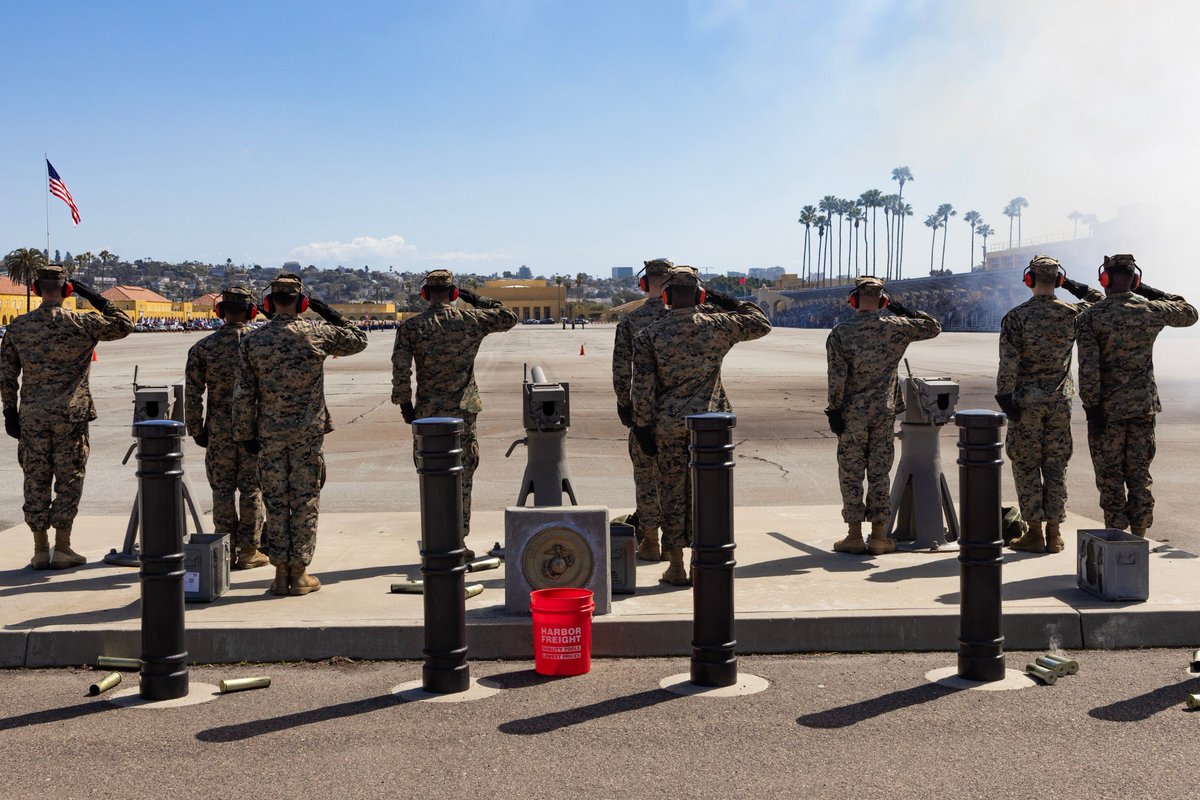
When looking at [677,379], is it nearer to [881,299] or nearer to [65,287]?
[881,299]

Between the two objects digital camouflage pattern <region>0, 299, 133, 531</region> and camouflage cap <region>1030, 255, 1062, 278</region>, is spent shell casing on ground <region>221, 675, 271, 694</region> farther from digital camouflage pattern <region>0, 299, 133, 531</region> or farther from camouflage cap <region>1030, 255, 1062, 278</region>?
camouflage cap <region>1030, 255, 1062, 278</region>

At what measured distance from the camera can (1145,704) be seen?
5059mm

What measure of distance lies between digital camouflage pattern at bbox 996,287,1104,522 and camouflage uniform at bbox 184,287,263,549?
5.18m

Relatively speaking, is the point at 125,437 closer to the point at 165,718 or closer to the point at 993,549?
the point at 165,718

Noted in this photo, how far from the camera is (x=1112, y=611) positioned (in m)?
6.20

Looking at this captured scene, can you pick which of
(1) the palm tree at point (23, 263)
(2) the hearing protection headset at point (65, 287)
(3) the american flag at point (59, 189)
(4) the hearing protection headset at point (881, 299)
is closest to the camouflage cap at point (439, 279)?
(2) the hearing protection headset at point (65, 287)

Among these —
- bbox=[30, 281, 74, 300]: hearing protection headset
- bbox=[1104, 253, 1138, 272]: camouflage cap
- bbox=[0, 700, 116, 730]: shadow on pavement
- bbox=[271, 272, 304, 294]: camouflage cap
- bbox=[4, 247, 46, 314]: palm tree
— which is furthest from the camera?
bbox=[4, 247, 46, 314]: palm tree

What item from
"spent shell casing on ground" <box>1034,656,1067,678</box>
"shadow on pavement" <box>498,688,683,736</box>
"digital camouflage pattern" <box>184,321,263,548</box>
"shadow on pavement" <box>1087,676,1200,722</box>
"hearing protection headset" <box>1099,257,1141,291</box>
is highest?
"hearing protection headset" <box>1099,257,1141,291</box>

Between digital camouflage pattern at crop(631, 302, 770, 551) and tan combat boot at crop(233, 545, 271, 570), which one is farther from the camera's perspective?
tan combat boot at crop(233, 545, 271, 570)

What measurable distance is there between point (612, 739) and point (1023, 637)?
2570 mm

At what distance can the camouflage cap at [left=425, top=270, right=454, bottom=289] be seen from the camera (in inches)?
318

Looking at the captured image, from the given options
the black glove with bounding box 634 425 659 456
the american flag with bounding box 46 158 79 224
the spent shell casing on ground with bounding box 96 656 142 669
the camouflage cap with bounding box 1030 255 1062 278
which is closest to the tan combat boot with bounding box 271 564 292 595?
the spent shell casing on ground with bounding box 96 656 142 669

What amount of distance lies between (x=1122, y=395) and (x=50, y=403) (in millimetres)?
7328

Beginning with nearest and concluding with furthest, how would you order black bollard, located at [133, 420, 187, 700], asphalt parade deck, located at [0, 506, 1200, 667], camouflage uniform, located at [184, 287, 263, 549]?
black bollard, located at [133, 420, 187, 700] < asphalt parade deck, located at [0, 506, 1200, 667] < camouflage uniform, located at [184, 287, 263, 549]
